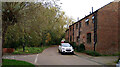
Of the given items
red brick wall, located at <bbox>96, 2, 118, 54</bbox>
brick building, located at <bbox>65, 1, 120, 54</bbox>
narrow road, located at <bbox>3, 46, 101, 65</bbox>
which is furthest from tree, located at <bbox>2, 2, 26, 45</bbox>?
red brick wall, located at <bbox>96, 2, 118, 54</bbox>

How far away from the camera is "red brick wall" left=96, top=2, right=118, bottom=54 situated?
17391mm

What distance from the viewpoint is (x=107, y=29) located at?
17688 mm

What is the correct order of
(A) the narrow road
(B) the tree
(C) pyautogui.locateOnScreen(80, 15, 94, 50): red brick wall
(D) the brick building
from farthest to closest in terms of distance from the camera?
(C) pyautogui.locateOnScreen(80, 15, 94, 50): red brick wall < (D) the brick building < (A) the narrow road < (B) the tree

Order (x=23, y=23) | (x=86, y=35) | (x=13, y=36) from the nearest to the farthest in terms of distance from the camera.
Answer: (x=23, y=23) < (x=13, y=36) < (x=86, y=35)

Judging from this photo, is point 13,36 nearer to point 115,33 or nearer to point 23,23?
point 23,23

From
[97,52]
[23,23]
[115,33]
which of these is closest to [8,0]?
[23,23]

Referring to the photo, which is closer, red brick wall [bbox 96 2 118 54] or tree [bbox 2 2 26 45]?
tree [bbox 2 2 26 45]

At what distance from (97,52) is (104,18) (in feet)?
15.7

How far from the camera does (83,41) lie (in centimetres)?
2245

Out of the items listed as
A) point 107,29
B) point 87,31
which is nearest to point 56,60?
point 107,29

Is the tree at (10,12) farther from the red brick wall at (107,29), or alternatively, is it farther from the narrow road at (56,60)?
the red brick wall at (107,29)

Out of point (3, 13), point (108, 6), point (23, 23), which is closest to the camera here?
point (3, 13)

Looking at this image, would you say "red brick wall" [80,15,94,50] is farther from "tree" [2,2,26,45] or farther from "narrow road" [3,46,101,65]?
"tree" [2,2,26,45]

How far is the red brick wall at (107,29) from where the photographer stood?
17.4 meters
